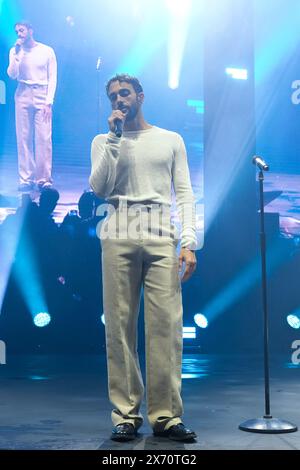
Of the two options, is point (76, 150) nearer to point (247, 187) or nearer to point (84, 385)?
point (247, 187)

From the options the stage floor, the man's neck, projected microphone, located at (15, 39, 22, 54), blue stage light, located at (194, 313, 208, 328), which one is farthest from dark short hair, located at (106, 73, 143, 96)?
blue stage light, located at (194, 313, 208, 328)

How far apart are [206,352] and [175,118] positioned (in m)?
2.59

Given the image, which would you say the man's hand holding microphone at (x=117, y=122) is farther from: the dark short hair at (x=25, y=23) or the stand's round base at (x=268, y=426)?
the dark short hair at (x=25, y=23)

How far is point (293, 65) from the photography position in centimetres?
721

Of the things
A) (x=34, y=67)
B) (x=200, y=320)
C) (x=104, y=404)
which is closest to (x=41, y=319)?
(x=200, y=320)

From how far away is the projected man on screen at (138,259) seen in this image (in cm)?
230

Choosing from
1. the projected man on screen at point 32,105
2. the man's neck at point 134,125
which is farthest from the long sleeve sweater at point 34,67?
the man's neck at point 134,125

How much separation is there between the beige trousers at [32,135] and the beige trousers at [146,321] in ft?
13.2

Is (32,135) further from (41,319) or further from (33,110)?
(41,319)

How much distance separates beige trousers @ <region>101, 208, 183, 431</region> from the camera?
2.30 m

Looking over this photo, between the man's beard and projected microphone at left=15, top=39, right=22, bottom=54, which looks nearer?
the man's beard

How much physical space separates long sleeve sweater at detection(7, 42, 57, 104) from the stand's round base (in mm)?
4598

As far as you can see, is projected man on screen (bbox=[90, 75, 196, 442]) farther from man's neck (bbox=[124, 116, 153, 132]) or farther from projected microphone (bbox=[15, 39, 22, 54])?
projected microphone (bbox=[15, 39, 22, 54])
